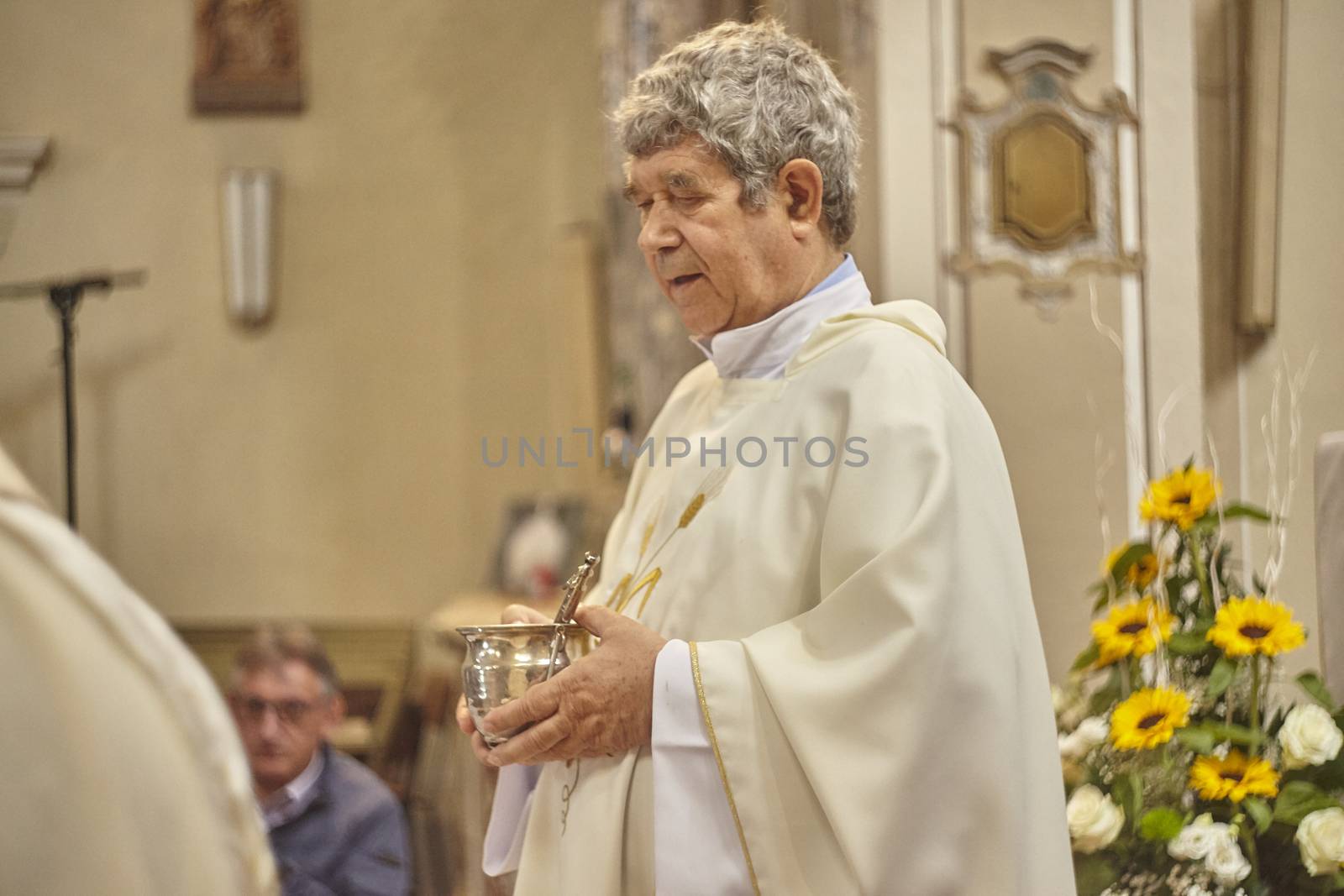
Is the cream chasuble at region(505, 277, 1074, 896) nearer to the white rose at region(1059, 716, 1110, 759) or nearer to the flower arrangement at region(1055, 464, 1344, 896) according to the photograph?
the flower arrangement at region(1055, 464, 1344, 896)

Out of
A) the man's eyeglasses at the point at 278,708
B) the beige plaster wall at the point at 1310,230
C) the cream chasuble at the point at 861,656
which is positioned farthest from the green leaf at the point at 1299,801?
the man's eyeglasses at the point at 278,708

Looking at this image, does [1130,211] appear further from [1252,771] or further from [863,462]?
[863,462]

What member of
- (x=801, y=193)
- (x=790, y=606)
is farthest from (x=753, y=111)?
(x=790, y=606)

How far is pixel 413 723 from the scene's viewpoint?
5785 mm

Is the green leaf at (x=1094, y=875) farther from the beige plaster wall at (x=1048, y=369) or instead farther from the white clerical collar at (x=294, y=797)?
the white clerical collar at (x=294, y=797)

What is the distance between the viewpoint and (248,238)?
20.2ft

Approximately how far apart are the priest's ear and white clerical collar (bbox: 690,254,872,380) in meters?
0.09

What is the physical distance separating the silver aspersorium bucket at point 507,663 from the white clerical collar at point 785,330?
0.45 meters

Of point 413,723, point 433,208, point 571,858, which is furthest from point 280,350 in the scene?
point 571,858

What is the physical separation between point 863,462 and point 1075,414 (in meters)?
2.26

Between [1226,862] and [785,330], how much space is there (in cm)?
106

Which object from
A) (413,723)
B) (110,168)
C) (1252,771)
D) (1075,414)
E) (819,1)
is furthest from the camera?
(110,168)

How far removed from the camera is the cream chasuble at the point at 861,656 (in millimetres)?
1434

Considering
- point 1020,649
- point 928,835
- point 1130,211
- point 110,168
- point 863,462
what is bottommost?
point 928,835
